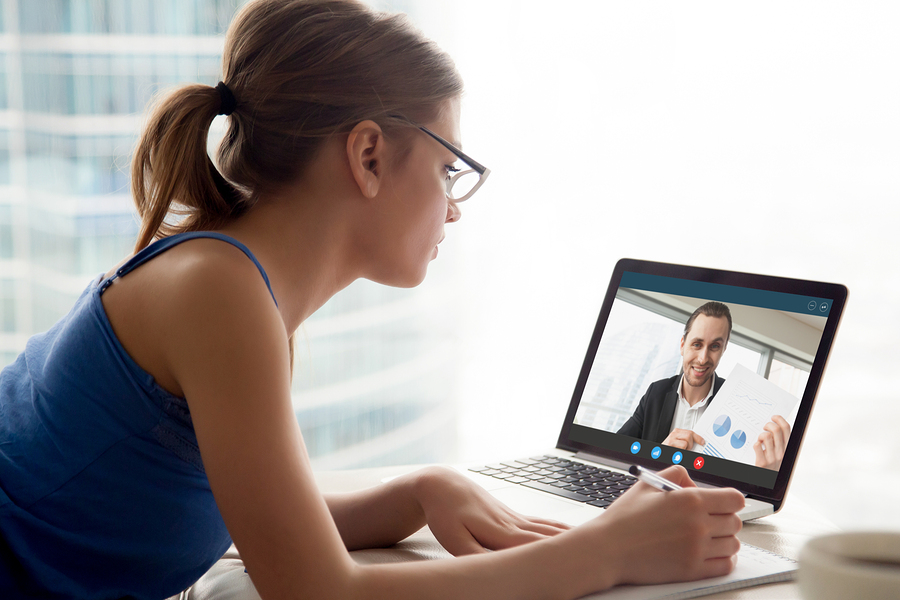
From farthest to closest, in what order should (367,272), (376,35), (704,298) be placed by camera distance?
(704,298) → (367,272) → (376,35)

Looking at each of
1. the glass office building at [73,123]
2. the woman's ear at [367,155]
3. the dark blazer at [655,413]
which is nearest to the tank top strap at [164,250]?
the woman's ear at [367,155]

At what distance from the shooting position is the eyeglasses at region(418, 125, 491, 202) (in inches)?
34.1

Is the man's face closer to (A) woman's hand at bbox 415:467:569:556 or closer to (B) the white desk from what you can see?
(B) the white desk

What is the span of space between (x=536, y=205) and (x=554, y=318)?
0.36 metres

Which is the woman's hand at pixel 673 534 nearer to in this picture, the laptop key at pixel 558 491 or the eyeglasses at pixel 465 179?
the laptop key at pixel 558 491

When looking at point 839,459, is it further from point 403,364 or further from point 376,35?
point 376,35

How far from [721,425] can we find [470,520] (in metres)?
0.38

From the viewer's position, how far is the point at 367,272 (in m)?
0.89

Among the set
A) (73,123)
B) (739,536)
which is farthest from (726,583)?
(73,123)

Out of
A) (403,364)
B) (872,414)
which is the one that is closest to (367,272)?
(403,364)

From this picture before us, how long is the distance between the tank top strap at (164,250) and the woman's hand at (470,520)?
265 millimetres

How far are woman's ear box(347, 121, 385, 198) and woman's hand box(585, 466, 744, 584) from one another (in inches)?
16.4

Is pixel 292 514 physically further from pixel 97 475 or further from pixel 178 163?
pixel 178 163

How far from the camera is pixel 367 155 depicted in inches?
31.5
